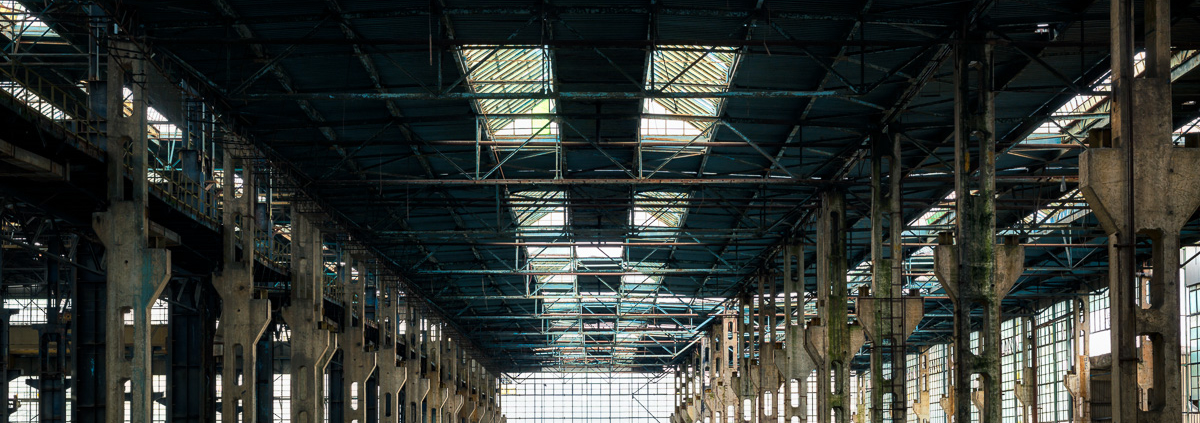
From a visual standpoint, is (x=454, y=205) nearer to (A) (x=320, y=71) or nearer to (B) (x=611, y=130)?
(B) (x=611, y=130)

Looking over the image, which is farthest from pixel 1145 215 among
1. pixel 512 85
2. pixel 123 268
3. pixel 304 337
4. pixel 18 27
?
pixel 304 337

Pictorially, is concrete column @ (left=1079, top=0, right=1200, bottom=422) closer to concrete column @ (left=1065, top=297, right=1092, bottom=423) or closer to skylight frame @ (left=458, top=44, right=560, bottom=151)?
skylight frame @ (left=458, top=44, right=560, bottom=151)

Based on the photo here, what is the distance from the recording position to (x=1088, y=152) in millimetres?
13953

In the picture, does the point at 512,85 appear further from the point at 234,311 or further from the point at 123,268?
the point at 123,268

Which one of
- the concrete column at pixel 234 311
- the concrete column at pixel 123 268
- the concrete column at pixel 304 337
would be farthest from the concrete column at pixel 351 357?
the concrete column at pixel 123 268

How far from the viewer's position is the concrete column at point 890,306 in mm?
26688

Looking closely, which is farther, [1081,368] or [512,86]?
[1081,368]

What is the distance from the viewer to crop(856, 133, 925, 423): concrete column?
2669 cm

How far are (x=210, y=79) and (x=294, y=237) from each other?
33.2ft

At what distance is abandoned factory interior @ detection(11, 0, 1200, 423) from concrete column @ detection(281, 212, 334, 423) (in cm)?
9

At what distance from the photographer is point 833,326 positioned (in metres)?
32.8

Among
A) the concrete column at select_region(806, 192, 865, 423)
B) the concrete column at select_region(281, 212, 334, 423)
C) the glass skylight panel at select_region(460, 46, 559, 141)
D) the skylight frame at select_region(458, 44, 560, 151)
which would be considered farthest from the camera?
the concrete column at select_region(281, 212, 334, 423)

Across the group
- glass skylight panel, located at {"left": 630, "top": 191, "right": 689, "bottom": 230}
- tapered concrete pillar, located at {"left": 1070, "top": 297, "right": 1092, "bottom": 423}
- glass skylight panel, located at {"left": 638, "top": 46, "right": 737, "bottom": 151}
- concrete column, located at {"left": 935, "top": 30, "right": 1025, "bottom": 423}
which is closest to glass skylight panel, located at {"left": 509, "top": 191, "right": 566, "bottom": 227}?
glass skylight panel, located at {"left": 630, "top": 191, "right": 689, "bottom": 230}

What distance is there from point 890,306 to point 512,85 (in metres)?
10.6
